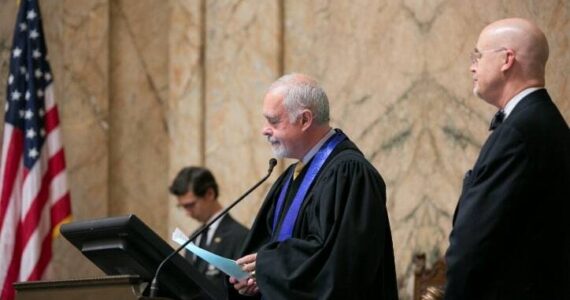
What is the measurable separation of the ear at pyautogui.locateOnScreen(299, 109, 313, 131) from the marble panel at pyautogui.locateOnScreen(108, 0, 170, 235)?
4568mm

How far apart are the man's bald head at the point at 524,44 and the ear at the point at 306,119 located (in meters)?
1.08

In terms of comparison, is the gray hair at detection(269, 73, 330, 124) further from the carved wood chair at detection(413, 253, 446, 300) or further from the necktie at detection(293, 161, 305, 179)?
the carved wood chair at detection(413, 253, 446, 300)

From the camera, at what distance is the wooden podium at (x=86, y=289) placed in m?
5.38

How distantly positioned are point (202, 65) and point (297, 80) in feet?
13.6

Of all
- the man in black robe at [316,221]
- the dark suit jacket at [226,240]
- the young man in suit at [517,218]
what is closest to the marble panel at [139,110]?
the dark suit jacket at [226,240]

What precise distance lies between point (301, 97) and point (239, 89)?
3.91 metres

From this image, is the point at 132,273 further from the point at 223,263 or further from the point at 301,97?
the point at 301,97

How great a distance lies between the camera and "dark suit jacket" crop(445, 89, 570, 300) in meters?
4.79

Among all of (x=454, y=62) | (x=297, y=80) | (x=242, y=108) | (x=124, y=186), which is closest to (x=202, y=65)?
(x=242, y=108)

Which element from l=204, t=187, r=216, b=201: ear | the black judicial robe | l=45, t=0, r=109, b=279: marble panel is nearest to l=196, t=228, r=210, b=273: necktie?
l=204, t=187, r=216, b=201: ear

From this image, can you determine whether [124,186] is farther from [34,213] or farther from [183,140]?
[34,213]

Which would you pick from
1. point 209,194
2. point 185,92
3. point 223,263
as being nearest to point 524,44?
point 223,263

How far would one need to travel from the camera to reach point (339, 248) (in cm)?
541

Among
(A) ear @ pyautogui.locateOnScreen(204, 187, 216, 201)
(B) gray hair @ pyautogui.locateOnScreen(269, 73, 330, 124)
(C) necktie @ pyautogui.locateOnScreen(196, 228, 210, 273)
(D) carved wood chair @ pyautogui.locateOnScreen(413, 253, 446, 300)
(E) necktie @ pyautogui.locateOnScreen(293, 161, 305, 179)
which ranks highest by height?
(B) gray hair @ pyautogui.locateOnScreen(269, 73, 330, 124)
